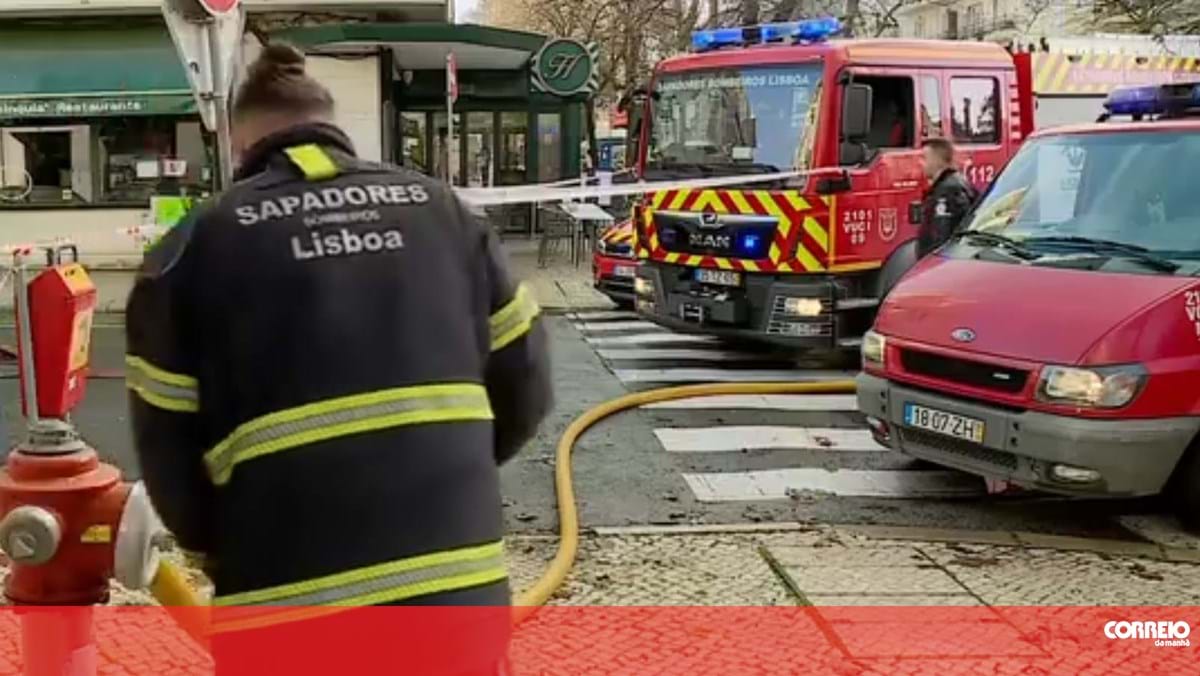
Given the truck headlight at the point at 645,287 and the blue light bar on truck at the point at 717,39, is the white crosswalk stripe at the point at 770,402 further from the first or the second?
the blue light bar on truck at the point at 717,39

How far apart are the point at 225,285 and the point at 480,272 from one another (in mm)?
479

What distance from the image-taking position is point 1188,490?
6.20 metres

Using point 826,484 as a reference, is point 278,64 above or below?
above

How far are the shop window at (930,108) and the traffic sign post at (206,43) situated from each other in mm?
7282

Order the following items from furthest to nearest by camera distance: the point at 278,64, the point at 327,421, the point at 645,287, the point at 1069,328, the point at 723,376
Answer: the point at 645,287 → the point at 723,376 → the point at 1069,328 → the point at 278,64 → the point at 327,421

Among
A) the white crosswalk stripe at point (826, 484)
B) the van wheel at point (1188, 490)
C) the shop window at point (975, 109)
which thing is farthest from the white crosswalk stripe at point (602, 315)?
the van wheel at point (1188, 490)

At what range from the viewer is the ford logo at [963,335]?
6.43 meters

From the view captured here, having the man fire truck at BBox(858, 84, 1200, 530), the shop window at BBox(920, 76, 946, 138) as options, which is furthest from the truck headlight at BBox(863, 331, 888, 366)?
Result: the shop window at BBox(920, 76, 946, 138)

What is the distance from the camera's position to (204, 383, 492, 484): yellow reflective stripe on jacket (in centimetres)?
216

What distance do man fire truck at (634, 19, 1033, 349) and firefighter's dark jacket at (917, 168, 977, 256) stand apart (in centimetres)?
A: 67

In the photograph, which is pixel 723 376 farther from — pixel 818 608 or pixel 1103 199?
pixel 818 608

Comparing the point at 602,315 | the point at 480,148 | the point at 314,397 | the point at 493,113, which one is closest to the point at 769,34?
the point at 602,315

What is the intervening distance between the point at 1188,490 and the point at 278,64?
5.20 meters

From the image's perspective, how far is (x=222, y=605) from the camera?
2262 millimetres
